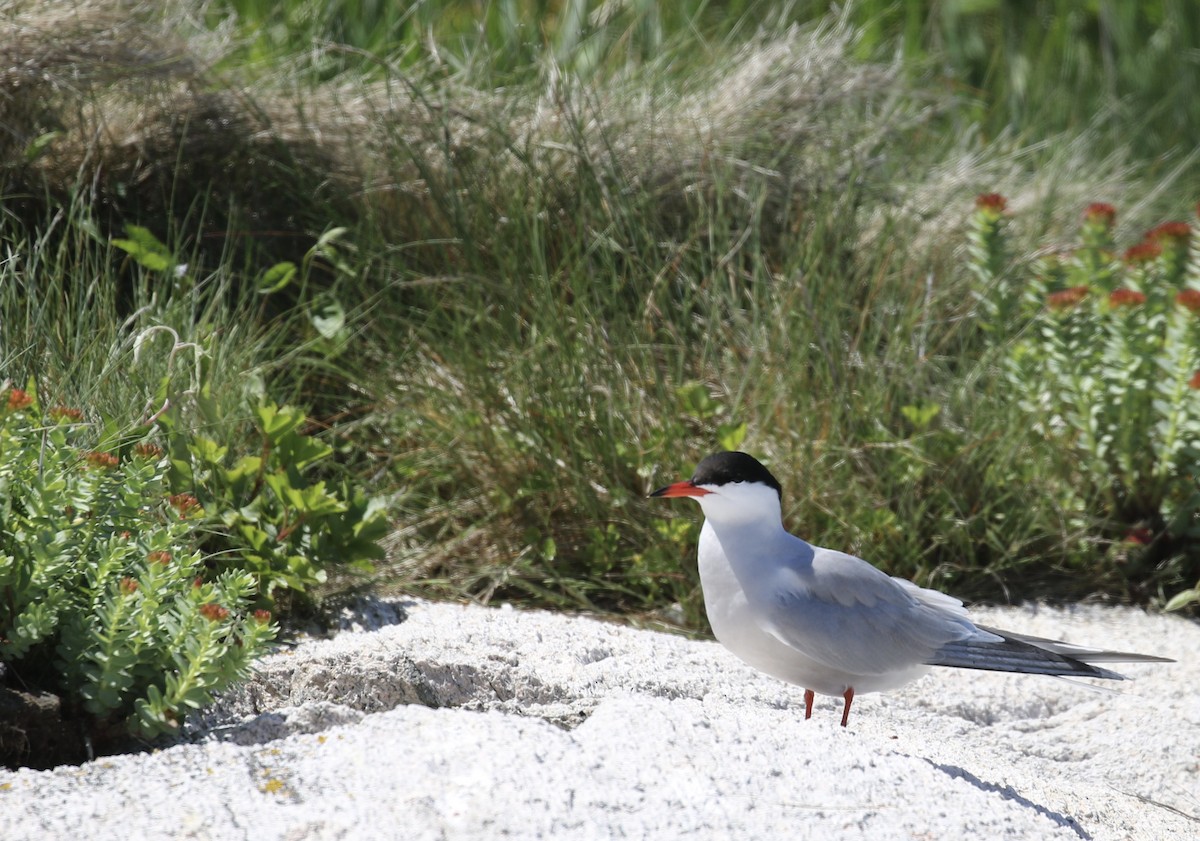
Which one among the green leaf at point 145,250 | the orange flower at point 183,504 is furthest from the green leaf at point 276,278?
the orange flower at point 183,504

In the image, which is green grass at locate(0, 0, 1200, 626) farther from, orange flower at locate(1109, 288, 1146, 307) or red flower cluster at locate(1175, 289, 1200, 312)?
red flower cluster at locate(1175, 289, 1200, 312)

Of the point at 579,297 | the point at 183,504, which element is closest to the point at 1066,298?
the point at 579,297

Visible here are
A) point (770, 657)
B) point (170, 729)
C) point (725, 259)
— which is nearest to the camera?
point (170, 729)

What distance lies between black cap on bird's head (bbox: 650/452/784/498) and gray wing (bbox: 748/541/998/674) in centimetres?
18

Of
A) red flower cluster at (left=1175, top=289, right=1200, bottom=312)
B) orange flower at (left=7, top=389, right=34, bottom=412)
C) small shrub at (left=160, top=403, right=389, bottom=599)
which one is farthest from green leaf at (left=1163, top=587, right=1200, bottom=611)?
orange flower at (left=7, top=389, right=34, bottom=412)

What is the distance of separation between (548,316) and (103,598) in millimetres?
1789

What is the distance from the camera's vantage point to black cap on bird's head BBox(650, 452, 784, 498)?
251 cm

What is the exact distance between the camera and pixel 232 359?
336 cm

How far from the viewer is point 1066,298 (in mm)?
3570

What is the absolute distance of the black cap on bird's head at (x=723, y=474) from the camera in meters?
2.51

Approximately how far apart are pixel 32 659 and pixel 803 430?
2.10m

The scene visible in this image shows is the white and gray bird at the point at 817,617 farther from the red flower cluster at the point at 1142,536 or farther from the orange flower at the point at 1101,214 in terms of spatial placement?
the orange flower at the point at 1101,214

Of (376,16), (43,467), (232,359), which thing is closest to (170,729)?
(43,467)

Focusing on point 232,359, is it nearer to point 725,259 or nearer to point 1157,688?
point 725,259
